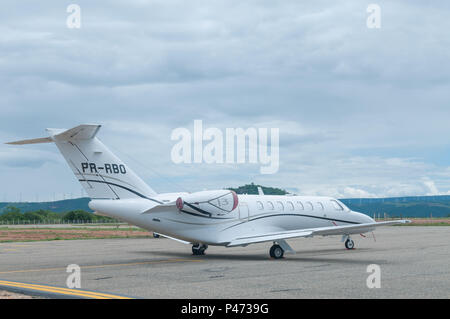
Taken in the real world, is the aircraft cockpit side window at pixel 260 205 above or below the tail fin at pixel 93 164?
below

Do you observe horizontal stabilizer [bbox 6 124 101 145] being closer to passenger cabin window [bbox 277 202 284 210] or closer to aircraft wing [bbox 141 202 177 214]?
aircraft wing [bbox 141 202 177 214]

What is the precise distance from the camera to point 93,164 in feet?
65.0

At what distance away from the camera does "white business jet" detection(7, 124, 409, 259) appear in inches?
774

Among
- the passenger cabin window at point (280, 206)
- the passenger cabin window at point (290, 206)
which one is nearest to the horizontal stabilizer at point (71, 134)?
the passenger cabin window at point (280, 206)

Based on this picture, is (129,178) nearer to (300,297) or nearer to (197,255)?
(197,255)

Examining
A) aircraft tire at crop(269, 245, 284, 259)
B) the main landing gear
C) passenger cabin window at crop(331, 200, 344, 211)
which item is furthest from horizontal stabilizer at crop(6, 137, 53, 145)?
passenger cabin window at crop(331, 200, 344, 211)

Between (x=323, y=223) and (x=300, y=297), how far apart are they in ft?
48.8

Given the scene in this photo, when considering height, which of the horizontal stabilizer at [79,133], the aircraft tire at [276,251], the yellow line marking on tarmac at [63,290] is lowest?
the yellow line marking on tarmac at [63,290]

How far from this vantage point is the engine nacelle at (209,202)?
20781mm

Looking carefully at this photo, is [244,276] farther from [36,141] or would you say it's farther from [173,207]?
[36,141]

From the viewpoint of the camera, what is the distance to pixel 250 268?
17969mm

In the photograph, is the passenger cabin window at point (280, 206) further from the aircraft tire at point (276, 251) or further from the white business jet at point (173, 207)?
the aircraft tire at point (276, 251)

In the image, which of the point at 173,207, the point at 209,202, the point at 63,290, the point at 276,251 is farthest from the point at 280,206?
the point at 63,290
